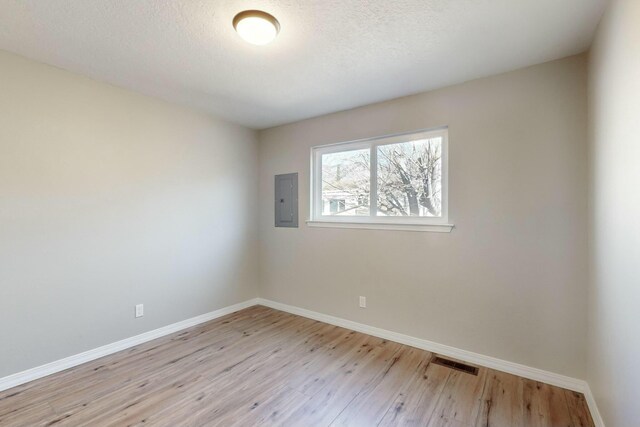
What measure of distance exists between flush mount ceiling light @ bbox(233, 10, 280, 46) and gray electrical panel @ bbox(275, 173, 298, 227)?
2.06m

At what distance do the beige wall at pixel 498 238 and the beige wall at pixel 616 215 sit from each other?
0.16m

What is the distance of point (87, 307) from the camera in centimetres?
254

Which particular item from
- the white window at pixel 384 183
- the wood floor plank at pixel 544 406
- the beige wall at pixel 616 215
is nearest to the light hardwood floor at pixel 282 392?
the wood floor plank at pixel 544 406

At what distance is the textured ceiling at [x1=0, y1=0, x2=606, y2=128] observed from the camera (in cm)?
168

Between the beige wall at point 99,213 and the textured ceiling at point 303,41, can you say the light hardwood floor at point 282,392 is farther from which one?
the textured ceiling at point 303,41

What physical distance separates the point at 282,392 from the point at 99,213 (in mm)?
2205

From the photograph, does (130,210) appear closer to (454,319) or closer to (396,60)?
(396,60)

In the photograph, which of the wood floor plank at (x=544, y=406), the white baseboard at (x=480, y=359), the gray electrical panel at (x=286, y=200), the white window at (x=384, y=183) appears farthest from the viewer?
the gray electrical panel at (x=286, y=200)

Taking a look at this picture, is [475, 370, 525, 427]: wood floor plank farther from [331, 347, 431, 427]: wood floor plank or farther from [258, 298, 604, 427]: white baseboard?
[331, 347, 431, 427]: wood floor plank

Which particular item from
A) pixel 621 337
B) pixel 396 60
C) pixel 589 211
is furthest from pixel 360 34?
pixel 621 337

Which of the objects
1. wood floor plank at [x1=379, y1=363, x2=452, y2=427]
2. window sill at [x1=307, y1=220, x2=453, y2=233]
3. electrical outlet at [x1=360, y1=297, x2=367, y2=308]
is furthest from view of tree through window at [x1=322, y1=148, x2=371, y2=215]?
wood floor plank at [x1=379, y1=363, x2=452, y2=427]

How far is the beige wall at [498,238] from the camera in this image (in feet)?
7.05

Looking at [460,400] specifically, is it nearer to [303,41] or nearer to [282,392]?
[282,392]

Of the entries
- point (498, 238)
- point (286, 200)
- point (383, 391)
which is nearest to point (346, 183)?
point (286, 200)
